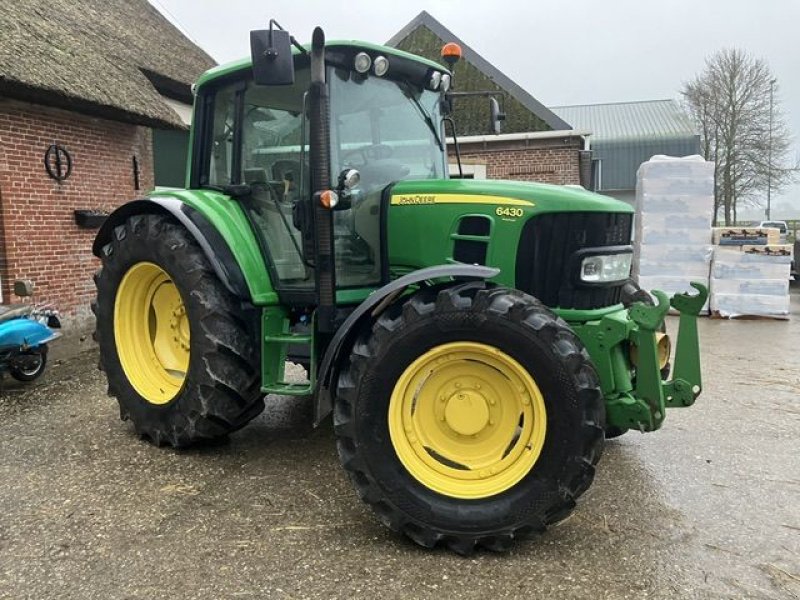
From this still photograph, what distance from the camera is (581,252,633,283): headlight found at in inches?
133

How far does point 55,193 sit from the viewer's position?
825 centimetres

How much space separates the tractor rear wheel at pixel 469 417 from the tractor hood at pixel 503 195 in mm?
563

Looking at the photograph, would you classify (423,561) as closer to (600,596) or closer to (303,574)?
(303,574)

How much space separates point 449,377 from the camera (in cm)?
308

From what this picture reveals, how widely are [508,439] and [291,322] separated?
161 cm

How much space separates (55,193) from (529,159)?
901 cm

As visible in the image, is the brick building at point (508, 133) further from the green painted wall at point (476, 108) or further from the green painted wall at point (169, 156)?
the green painted wall at point (169, 156)

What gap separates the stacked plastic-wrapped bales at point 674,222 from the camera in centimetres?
1041

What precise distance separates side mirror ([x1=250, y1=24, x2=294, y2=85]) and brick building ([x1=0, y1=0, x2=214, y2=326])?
16.9 feet

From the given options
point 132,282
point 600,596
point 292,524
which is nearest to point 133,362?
point 132,282

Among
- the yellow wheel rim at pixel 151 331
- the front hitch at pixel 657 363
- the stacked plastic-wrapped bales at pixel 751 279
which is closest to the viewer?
the front hitch at pixel 657 363

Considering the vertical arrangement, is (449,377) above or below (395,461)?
above

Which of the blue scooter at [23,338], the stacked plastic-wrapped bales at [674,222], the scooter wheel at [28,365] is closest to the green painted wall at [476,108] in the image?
the stacked plastic-wrapped bales at [674,222]

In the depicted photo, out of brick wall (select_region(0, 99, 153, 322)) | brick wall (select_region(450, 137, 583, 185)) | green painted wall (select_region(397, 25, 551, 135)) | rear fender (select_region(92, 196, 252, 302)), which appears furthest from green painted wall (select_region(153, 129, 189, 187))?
rear fender (select_region(92, 196, 252, 302))
